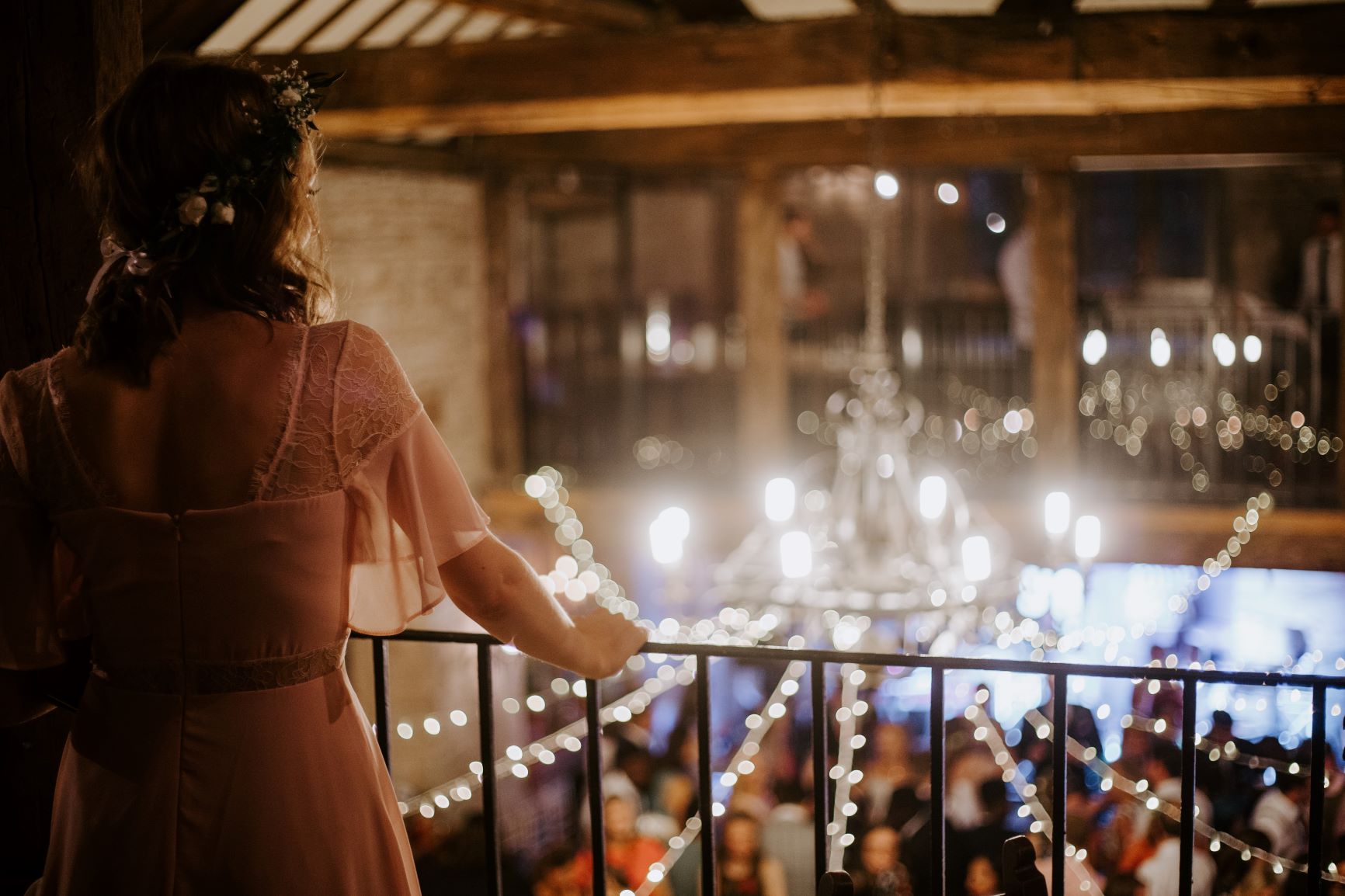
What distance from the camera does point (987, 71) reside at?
4449 mm

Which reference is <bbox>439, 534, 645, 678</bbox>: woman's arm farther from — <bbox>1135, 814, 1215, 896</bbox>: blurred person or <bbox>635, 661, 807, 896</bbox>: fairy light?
<bbox>1135, 814, 1215, 896</bbox>: blurred person

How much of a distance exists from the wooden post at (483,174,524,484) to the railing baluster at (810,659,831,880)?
7400mm

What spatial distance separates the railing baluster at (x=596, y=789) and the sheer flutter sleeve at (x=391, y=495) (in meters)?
0.47

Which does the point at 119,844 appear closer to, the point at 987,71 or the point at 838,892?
the point at 838,892

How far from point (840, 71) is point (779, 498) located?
1679 millimetres

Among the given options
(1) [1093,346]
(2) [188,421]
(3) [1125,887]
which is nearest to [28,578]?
(2) [188,421]

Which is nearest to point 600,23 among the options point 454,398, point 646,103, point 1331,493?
point 646,103

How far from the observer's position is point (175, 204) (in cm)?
125

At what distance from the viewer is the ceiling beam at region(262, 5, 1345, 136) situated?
427cm

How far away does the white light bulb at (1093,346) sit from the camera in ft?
26.9

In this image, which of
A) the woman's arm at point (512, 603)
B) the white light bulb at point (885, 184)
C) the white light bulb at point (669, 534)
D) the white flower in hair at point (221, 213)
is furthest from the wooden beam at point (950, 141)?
the white flower in hair at point (221, 213)

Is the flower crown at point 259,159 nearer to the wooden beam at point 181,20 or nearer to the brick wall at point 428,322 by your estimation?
the wooden beam at point 181,20

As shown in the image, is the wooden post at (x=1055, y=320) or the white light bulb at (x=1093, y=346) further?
the white light bulb at (x=1093, y=346)

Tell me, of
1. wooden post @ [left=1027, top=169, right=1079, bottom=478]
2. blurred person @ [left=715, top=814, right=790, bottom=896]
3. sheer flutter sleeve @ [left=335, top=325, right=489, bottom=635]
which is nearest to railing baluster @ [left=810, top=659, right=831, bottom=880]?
sheer flutter sleeve @ [left=335, top=325, right=489, bottom=635]
